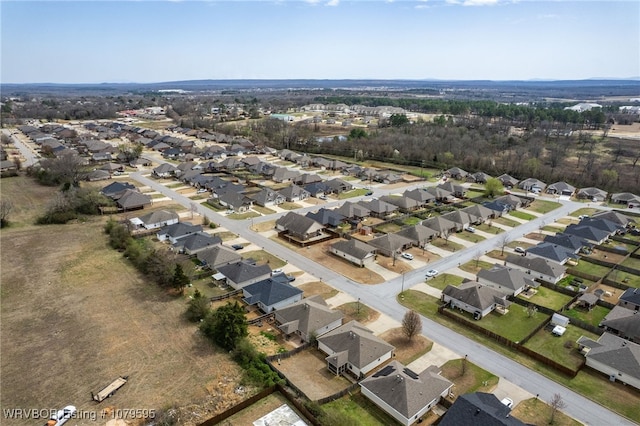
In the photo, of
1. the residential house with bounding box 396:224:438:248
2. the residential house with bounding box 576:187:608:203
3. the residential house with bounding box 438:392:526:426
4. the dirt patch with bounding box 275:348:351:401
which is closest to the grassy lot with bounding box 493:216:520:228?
the residential house with bounding box 396:224:438:248

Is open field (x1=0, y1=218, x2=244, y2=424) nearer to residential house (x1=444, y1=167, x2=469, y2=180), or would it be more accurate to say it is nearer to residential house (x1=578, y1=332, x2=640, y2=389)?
residential house (x1=578, y1=332, x2=640, y2=389)

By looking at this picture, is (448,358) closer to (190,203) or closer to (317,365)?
(317,365)

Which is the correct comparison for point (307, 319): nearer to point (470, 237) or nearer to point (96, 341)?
point (96, 341)

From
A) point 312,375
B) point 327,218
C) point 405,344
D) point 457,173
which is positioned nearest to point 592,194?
point 457,173

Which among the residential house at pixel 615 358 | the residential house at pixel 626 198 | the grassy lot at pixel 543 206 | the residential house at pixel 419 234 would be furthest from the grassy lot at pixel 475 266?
the residential house at pixel 626 198

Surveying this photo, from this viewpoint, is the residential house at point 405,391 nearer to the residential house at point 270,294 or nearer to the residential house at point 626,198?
the residential house at point 270,294

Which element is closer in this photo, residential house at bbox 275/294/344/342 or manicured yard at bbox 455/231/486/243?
residential house at bbox 275/294/344/342
